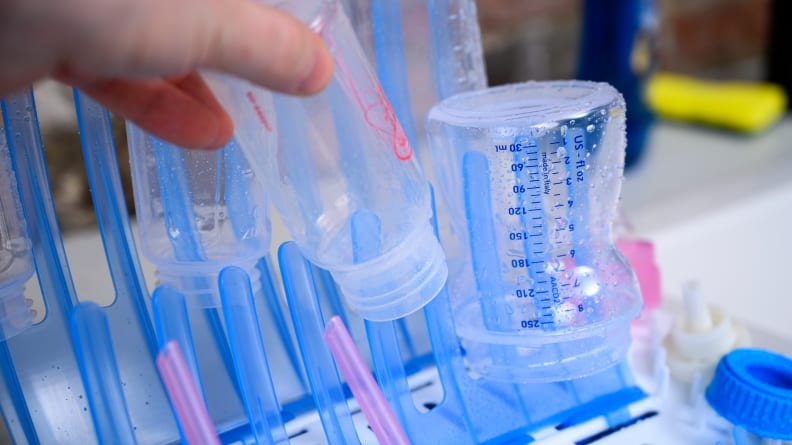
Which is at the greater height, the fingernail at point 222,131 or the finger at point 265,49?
the finger at point 265,49

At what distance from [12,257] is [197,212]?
122mm

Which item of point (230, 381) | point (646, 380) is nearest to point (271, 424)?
point (230, 381)

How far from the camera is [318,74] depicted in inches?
14.3

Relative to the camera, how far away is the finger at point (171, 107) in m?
0.39

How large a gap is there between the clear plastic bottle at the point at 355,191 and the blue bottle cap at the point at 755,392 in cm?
22

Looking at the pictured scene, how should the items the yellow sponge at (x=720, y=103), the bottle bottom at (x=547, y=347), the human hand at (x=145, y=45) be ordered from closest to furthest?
the human hand at (x=145, y=45) → the bottle bottom at (x=547, y=347) → the yellow sponge at (x=720, y=103)

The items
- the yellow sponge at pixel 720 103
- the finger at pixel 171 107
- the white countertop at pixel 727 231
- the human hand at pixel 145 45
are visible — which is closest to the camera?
the human hand at pixel 145 45

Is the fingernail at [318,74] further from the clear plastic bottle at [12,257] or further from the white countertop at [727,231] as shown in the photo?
the white countertop at [727,231]

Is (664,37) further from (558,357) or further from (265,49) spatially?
(265,49)

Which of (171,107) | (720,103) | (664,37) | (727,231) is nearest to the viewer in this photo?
(171,107)

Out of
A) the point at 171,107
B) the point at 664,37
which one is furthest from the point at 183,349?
the point at 664,37

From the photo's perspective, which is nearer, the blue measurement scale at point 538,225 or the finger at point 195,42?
the finger at point 195,42

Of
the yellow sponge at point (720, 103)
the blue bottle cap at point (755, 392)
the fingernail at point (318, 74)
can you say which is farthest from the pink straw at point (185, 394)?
the yellow sponge at point (720, 103)

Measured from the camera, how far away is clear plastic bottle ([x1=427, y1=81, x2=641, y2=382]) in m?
0.46
